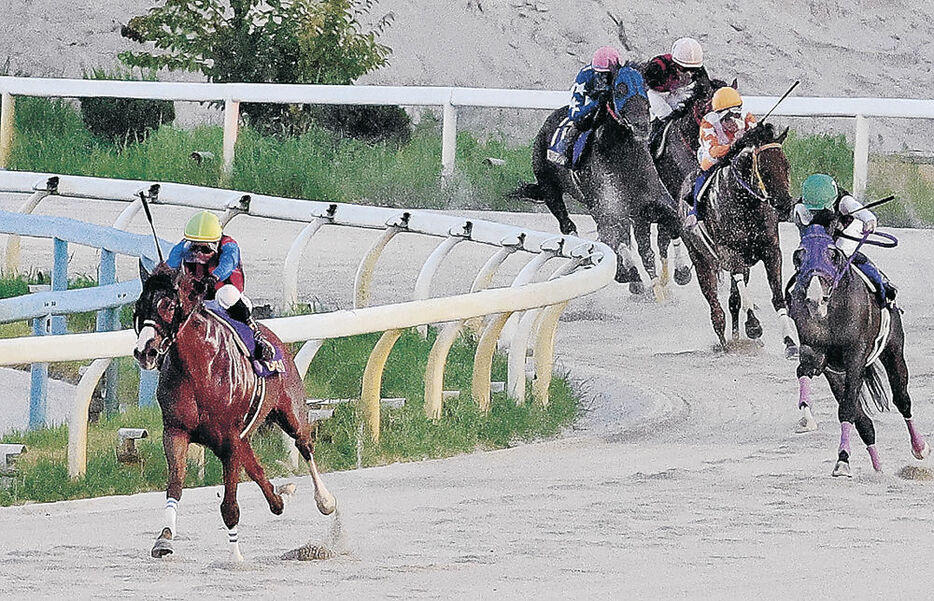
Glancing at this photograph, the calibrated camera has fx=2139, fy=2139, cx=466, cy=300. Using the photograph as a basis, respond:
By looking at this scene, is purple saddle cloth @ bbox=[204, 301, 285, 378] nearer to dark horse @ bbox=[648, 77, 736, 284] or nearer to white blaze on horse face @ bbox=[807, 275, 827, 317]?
white blaze on horse face @ bbox=[807, 275, 827, 317]

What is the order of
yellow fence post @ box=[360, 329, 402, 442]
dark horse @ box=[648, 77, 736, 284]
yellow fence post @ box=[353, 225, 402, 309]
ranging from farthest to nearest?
1. dark horse @ box=[648, 77, 736, 284]
2. yellow fence post @ box=[353, 225, 402, 309]
3. yellow fence post @ box=[360, 329, 402, 442]

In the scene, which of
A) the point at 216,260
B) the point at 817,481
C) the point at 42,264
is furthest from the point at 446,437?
the point at 42,264

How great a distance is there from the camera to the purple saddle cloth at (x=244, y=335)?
629 cm

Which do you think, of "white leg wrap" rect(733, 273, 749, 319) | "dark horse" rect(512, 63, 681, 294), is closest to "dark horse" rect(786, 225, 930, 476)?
"white leg wrap" rect(733, 273, 749, 319)

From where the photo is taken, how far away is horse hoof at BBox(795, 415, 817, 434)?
374 inches

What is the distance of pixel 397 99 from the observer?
1755cm

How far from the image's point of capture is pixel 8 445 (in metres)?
8.09

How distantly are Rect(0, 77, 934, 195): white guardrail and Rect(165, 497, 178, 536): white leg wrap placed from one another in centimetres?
1054

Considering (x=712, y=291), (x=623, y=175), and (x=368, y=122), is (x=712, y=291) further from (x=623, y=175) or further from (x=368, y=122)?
(x=368, y=122)

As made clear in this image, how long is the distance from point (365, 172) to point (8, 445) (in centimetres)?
944

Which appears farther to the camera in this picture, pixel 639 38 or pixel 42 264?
pixel 639 38

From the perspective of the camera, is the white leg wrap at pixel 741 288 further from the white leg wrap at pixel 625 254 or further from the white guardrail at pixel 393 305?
the white guardrail at pixel 393 305

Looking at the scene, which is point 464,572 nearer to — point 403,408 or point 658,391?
point 403,408

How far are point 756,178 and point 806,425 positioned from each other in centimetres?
200
